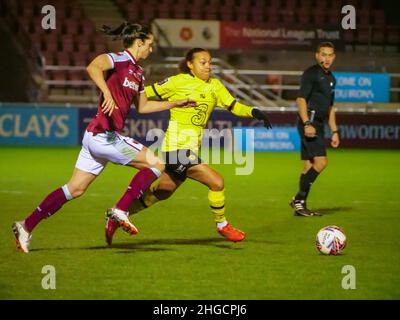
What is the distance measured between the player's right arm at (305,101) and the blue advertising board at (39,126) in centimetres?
1304

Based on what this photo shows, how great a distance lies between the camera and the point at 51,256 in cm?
788

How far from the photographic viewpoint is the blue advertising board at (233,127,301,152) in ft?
76.2

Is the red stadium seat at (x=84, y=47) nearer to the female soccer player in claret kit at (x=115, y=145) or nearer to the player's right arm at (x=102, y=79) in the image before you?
the female soccer player in claret kit at (x=115, y=145)

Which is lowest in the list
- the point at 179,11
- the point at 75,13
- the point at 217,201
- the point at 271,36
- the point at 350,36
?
the point at 217,201

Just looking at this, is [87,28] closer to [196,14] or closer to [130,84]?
[196,14]

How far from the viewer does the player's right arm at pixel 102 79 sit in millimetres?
7512

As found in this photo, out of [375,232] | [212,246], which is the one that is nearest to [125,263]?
[212,246]

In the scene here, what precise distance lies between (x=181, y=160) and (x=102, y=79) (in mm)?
1466

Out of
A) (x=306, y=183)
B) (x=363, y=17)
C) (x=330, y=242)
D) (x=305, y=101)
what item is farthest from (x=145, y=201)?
(x=363, y=17)

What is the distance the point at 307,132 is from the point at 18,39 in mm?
17147

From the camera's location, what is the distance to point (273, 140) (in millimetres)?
23781

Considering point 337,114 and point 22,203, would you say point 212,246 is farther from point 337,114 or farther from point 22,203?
point 337,114

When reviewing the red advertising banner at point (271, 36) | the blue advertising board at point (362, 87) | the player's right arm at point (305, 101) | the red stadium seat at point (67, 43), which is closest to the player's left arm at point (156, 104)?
the player's right arm at point (305, 101)

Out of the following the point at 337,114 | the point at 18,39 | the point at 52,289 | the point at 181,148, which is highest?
the point at 18,39
